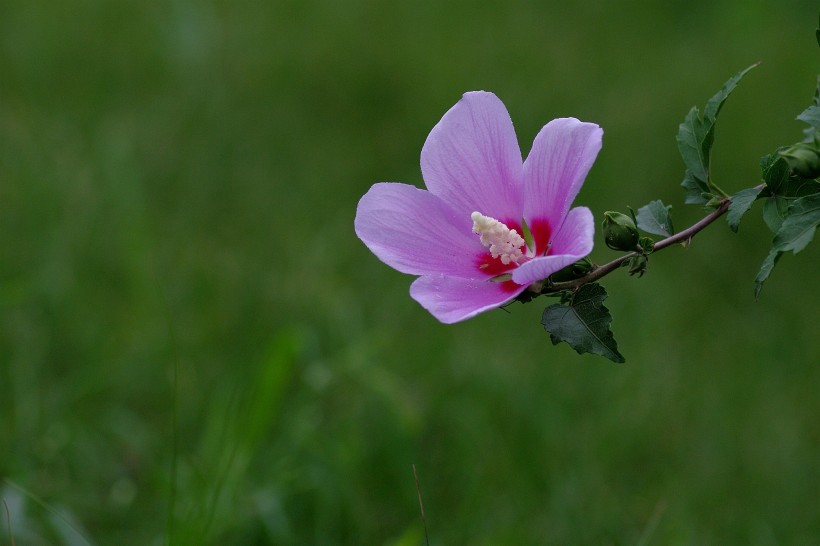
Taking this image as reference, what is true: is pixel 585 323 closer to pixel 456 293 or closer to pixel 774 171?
pixel 456 293

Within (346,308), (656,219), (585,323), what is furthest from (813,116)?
(346,308)

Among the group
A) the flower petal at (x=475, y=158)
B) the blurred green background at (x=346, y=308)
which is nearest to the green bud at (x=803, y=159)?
the flower petal at (x=475, y=158)

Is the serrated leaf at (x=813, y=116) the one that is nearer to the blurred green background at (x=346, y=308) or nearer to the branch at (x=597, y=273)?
the branch at (x=597, y=273)

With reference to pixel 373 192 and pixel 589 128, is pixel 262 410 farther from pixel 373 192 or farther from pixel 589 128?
pixel 589 128

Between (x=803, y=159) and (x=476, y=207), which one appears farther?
(x=476, y=207)

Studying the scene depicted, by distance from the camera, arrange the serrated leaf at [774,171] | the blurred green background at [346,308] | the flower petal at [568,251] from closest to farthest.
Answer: the flower petal at [568,251] → the serrated leaf at [774,171] → the blurred green background at [346,308]

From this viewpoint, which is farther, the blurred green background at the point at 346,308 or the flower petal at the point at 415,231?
the blurred green background at the point at 346,308

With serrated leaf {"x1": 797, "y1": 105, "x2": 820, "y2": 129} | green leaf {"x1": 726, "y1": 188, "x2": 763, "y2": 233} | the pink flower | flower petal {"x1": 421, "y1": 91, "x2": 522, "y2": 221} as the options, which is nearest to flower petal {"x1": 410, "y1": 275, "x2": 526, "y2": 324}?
the pink flower
